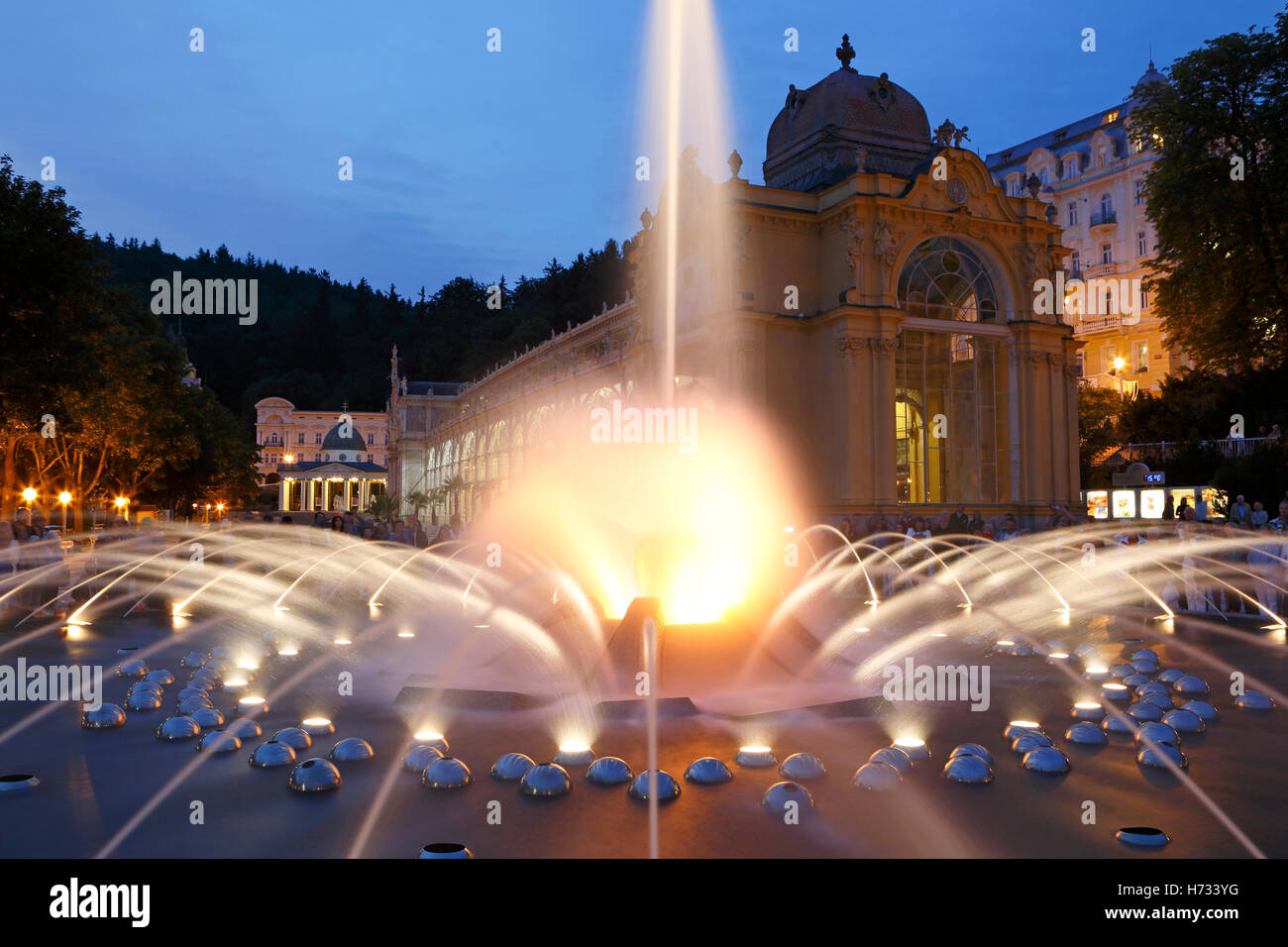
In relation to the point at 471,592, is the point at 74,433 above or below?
above

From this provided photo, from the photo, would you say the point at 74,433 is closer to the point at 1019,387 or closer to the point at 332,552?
the point at 332,552

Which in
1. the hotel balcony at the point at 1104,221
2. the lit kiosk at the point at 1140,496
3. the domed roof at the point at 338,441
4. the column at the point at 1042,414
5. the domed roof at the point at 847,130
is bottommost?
the lit kiosk at the point at 1140,496

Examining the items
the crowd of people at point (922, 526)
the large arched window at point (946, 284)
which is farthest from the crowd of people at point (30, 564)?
the large arched window at point (946, 284)

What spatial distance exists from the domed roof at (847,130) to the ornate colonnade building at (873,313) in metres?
0.09

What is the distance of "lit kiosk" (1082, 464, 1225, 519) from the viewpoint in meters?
36.1

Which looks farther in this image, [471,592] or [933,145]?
[933,145]

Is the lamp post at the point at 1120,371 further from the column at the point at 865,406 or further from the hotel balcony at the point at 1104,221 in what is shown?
the column at the point at 865,406

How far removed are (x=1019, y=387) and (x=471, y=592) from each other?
25.1 m

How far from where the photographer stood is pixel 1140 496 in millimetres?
37688

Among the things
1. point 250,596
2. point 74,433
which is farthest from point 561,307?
point 250,596

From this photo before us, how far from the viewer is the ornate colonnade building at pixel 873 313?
114 ft

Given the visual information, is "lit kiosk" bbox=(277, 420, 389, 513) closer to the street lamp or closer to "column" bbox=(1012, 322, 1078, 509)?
the street lamp

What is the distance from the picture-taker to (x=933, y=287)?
36.8 metres

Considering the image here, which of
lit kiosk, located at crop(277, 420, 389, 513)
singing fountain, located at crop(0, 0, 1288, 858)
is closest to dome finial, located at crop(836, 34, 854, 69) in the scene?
singing fountain, located at crop(0, 0, 1288, 858)
